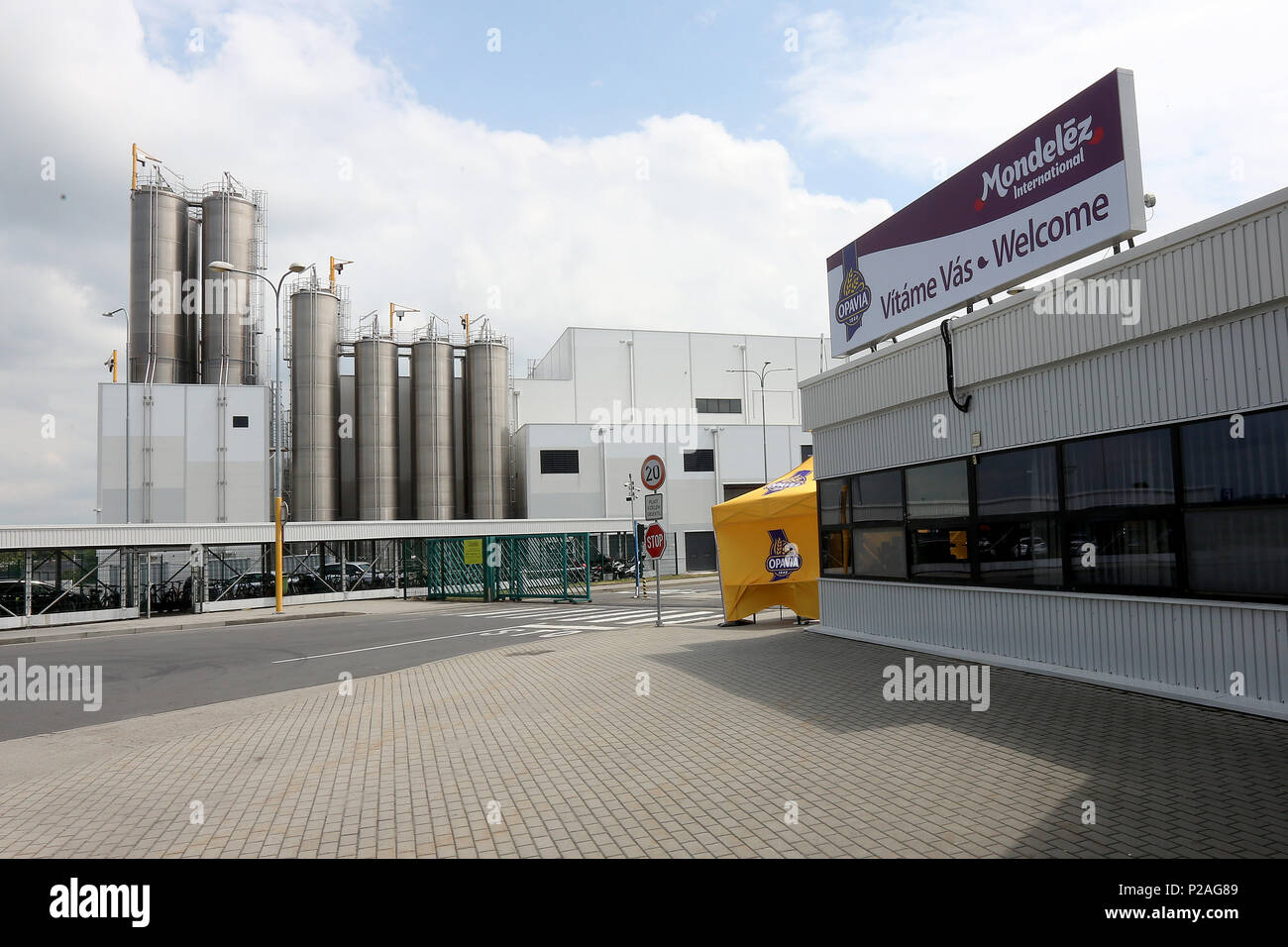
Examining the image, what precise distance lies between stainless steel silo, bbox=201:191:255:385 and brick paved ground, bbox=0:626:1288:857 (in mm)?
38278

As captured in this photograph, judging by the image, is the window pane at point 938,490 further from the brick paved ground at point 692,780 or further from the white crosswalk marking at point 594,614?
the white crosswalk marking at point 594,614

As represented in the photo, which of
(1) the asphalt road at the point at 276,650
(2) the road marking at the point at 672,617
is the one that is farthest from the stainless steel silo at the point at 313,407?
(2) the road marking at the point at 672,617

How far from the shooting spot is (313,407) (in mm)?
44906

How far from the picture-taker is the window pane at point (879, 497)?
1189cm

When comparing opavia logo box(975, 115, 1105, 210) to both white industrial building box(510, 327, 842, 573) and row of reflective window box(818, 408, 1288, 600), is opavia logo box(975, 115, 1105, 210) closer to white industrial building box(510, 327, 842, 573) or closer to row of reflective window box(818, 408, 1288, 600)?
row of reflective window box(818, 408, 1288, 600)

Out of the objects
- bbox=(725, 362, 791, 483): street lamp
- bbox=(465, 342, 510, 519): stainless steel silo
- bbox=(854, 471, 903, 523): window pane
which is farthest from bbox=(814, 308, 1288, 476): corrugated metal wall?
bbox=(725, 362, 791, 483): street lamp

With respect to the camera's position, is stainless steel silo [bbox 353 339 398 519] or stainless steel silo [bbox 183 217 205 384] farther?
stainless steel silo [bbox 353 339 398 519]

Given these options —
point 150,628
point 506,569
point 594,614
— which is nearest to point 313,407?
point 506,569

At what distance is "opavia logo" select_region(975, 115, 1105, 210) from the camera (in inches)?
370

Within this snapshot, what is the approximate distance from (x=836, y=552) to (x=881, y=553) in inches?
50.2

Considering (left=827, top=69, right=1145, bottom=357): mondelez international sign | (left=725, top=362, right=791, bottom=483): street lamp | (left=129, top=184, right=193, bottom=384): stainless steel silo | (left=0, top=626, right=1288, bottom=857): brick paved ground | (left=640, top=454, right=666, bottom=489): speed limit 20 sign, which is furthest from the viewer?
(left=725, top=362, right=791, bottom=483): street lamp

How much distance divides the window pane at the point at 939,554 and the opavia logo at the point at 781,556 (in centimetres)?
475
